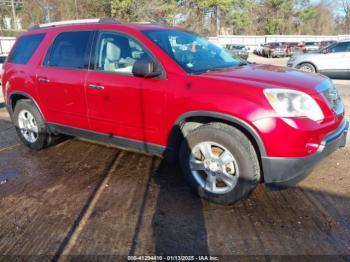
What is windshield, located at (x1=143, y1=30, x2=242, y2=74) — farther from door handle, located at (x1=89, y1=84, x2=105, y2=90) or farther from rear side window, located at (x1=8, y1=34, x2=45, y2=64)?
rear side window, located at (x1=8, y1=34, x2=45, y2=64)

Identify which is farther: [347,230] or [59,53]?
[59,53]

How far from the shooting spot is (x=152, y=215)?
353 cm

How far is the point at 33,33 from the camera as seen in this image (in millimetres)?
5281

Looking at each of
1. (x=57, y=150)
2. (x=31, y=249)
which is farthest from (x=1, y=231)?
(x=57, y=150)

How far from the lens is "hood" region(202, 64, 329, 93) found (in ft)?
11.1

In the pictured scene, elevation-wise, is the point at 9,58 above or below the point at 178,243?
above

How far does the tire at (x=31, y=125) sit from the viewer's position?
5.29 metres

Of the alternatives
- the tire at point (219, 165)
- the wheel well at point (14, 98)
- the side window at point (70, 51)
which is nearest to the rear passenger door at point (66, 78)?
the side window at point (70, 51)

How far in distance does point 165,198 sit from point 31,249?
142 cm

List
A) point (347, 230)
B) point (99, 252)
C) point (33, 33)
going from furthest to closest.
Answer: point (33, 33) < point (347, 230) < point (99, 252)

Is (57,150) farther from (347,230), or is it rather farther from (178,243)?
(347,230)

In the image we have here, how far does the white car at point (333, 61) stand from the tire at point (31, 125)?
1086 centimetres

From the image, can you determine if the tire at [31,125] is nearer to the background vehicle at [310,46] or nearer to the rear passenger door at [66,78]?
the rear passenger door at [66,78]

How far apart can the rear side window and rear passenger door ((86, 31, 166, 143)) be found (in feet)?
4.29
